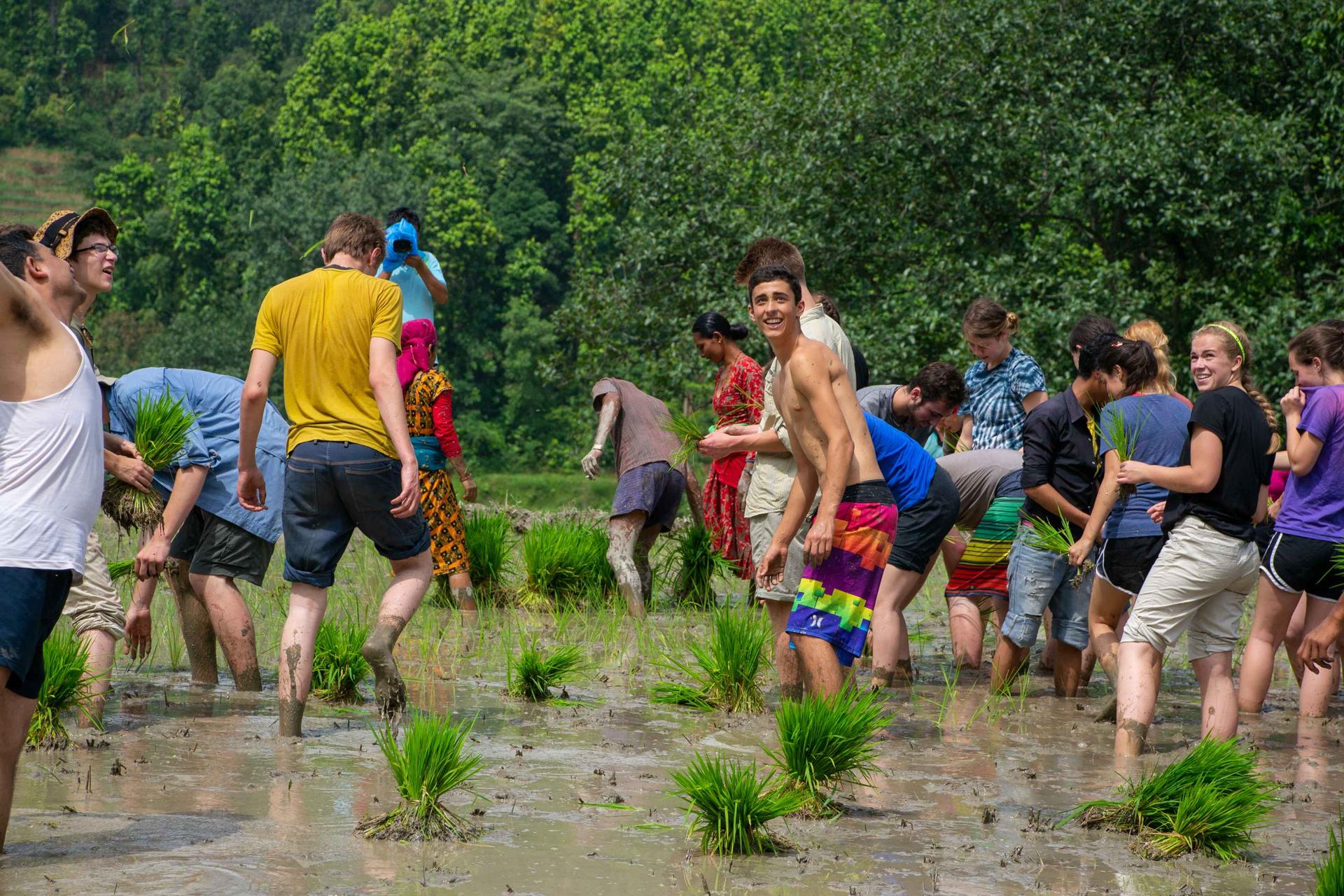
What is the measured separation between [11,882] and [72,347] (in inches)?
54.6

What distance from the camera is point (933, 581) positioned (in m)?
12.4

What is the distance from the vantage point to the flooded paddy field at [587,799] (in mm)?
3934

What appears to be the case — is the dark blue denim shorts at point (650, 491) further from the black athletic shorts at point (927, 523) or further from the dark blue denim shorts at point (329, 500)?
the dark blue denim shorts at point (329, 500)

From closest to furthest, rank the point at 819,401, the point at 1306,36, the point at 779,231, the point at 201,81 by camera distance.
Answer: the point at 819,401 < the point at 1306,36 < the point at 779,231 < the point at 201,81

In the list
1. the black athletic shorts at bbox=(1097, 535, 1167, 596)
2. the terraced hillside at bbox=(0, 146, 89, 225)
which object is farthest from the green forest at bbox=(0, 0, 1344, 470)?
the terraced hillside at bbox=(0, 146, 89, 225)

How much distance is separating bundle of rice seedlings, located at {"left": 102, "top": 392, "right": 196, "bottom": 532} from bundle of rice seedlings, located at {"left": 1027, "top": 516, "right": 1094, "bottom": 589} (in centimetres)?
381

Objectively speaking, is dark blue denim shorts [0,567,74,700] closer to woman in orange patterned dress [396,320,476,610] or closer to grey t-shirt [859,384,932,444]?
woman in orange patterned dress [396,320,476,610]

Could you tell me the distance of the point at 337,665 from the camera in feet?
20.7

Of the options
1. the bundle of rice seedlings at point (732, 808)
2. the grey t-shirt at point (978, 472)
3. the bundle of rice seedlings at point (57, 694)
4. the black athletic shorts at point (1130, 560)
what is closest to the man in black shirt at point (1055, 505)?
the black athletic shorts at point (1130, 560)

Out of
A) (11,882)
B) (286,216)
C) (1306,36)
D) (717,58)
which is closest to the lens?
(11,882)

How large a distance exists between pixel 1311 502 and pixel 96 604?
5.20 m

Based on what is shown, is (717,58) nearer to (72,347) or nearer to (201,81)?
(201,81)

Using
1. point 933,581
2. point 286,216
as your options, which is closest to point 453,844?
point 933,581

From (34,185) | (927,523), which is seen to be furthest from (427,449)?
(34,185)
